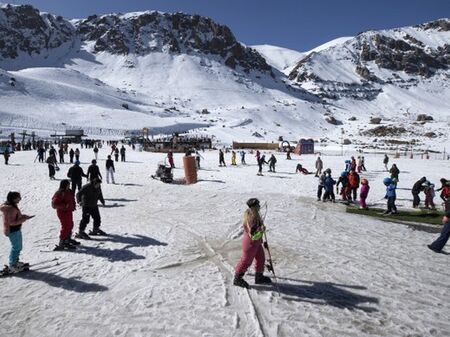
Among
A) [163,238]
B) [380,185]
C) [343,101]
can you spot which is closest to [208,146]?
[380,185]

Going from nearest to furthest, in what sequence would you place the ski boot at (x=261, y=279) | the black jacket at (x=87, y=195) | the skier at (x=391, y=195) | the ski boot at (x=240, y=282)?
the ski boot at (x=240, y=282)
the ski boot at (x=261, y=279)
the black jacket at (x=87, y=195)
the skier at (x=391, y=195)

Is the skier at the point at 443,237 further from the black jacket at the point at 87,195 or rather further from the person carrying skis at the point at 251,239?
the black jacket at the point at 87,195

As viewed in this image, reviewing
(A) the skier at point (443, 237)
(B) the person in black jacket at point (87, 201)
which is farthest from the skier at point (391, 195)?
(B) the person in black jacket at point (87, 201)

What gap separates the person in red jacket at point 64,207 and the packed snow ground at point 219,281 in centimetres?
40

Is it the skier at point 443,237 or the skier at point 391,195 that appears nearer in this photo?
the skier at point 443,237

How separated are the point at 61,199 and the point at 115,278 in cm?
233

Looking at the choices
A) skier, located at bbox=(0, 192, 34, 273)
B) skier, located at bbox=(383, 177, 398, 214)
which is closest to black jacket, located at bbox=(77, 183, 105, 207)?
skier, located at bbox=(0, 192, 34, 273)

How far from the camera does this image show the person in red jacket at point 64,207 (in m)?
8.35

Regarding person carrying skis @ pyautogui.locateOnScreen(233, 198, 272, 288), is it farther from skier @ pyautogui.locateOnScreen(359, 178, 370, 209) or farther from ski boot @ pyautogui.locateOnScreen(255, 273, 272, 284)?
skier @ pyautogui.locateOnScreen(359, 178, 370, 209)

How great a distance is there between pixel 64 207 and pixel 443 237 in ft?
28.6

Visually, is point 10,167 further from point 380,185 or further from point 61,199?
point 380,185

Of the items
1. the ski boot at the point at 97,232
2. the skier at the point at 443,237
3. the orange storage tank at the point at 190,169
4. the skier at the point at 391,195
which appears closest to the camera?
the skier at the point at 443,237

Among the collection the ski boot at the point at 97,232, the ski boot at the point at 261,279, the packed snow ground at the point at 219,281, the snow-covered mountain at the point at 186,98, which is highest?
the snow-covered mountain at the point at 186,98

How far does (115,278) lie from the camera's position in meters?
7.19
